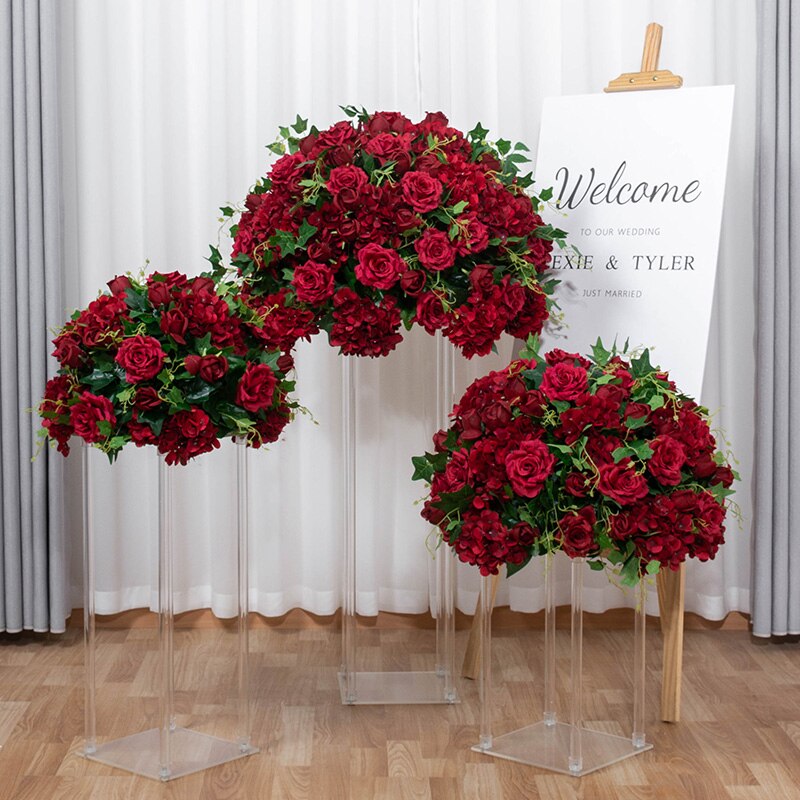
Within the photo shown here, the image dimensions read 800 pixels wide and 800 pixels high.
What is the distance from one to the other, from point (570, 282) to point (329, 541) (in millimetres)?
1115

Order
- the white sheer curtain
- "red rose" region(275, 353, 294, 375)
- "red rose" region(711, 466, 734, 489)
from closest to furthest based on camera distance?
1. "red rose" region(711, 466, 734, 489)
2. "red rose" region(275, 353, 294, 375)
3. the white sheer curtain

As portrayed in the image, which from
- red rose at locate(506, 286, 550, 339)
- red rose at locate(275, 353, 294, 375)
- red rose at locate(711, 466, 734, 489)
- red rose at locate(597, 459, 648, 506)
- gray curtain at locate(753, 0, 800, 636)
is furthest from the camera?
gray curtain at locate(753, 0, 800, 636)

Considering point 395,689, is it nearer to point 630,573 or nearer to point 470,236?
point 630,573

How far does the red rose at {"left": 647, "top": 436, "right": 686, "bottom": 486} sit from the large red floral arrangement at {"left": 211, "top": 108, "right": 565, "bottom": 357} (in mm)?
488

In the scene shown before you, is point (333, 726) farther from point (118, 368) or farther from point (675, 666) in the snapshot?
point (118, 368)

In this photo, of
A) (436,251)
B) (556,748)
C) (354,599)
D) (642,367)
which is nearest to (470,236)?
(436,251)

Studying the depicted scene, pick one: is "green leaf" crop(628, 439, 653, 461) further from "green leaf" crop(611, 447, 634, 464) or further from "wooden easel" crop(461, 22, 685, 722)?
"wooden easel" crop(461, 22, 685, 722)

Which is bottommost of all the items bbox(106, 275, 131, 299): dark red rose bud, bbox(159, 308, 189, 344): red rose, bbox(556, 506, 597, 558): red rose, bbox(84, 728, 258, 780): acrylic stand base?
bbox(84, 728, 258, 780): acrylic stand base

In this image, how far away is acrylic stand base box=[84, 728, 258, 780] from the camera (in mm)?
2309

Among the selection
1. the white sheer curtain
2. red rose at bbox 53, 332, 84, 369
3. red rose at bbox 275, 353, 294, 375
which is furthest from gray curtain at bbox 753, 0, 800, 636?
red rose at bbox 53, 332, 84, 369

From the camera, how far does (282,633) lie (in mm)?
3303

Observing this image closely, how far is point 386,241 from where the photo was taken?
237cm

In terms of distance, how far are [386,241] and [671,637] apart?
3.85 ft

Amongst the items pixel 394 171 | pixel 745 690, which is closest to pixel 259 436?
pixel 394 171
